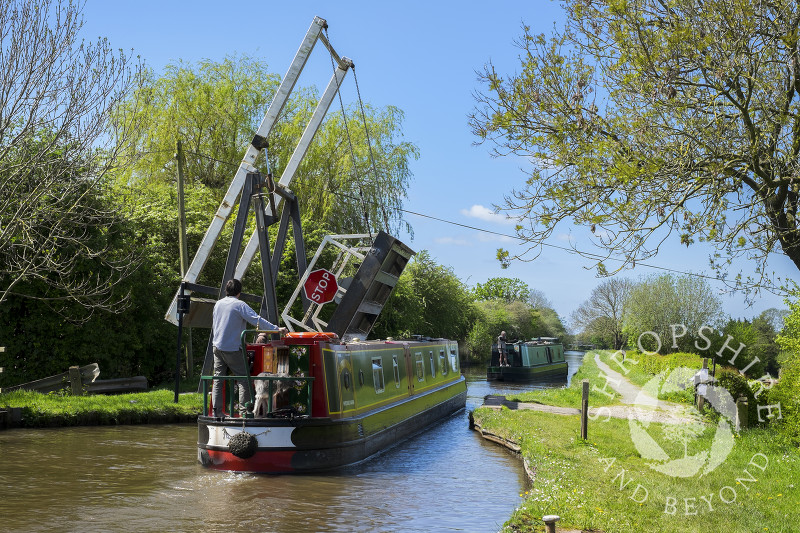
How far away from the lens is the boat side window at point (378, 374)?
46.1ft

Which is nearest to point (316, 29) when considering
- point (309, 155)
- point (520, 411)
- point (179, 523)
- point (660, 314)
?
point (520, 411)

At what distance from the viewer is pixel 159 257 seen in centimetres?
2280

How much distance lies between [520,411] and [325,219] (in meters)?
13.8

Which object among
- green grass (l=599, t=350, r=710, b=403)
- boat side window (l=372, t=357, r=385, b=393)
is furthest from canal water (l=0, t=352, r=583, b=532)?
green grass (l=599, t=350, r=710, b=403)

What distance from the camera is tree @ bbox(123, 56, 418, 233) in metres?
27.2

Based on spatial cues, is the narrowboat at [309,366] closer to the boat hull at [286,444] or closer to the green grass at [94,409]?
the boat hull at [286,444]

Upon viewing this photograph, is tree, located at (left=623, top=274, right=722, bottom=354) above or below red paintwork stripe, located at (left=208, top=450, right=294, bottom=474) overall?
above

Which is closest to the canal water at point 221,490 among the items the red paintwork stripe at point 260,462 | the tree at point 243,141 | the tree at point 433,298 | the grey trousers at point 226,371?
the red paintwork stripe at point 260,462

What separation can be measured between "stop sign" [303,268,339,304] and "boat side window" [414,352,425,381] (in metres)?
2.96

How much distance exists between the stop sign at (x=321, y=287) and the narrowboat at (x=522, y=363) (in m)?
19.1

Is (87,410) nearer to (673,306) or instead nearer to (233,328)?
(233,328)

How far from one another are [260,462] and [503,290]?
83.9 m

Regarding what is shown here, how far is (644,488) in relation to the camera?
8.48m

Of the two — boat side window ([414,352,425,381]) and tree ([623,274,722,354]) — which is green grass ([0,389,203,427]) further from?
tree ([623,274,722,354])
